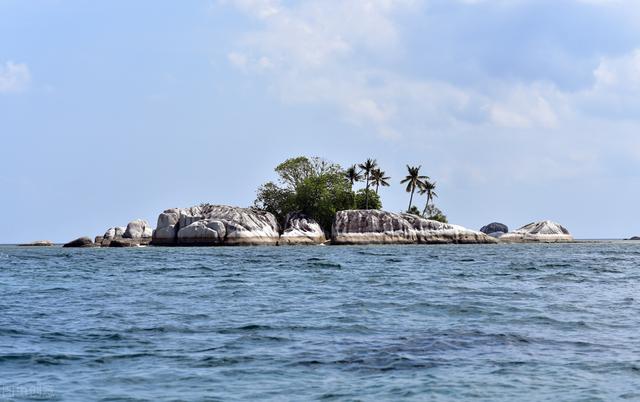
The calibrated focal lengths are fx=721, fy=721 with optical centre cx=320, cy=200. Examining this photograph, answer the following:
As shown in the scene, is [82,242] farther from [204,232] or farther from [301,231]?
[301,231]

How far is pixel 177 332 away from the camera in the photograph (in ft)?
49.7

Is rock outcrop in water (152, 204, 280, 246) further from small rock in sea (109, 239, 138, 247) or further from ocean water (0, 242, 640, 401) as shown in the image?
ocean water (0, 242, 640, 401)

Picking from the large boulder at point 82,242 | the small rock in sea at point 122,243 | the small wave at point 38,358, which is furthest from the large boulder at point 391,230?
the small wave at point 38,358

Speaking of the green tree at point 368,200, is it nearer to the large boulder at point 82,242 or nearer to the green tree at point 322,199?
the green tree at point 322,199

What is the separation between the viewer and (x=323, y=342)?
1380 cm

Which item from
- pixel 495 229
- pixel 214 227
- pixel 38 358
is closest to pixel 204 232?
pixel 214 227

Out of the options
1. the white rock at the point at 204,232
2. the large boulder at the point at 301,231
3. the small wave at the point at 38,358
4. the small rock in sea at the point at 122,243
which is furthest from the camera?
the small rock in sea at the point at 122,243

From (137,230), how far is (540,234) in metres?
59.0

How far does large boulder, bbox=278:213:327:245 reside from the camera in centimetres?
9375

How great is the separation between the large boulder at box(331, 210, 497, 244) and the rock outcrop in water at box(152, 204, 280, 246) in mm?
9060

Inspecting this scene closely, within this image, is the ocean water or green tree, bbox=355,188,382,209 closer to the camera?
the ocean water

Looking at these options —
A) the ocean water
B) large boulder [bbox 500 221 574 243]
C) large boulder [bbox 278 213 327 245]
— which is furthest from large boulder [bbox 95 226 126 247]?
the ocean water

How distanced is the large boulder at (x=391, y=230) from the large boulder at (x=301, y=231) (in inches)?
163

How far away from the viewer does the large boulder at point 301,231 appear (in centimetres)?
9375
